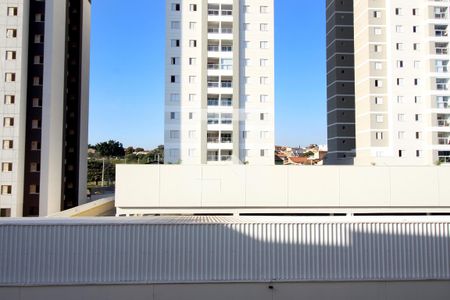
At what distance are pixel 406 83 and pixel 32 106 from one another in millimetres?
35873

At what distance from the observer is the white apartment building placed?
126 feet

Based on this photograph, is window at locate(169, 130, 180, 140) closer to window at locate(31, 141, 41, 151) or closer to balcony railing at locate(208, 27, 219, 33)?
balcony railing at locate(208, 27, 219, 33)

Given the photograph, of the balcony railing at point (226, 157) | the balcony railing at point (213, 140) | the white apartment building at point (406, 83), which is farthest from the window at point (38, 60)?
the white apartment building at point (406, 83)

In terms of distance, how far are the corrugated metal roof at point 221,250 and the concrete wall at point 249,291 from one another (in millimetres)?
196

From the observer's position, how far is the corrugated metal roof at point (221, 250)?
10.9 meters

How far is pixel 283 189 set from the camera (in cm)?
2923

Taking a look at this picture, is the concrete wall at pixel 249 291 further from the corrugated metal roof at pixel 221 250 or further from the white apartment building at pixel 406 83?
the white apartment building at pixel 406 83

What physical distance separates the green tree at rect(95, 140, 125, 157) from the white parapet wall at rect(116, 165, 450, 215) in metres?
58.1

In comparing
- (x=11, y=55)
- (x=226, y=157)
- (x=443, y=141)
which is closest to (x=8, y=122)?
(x=11, y=55)

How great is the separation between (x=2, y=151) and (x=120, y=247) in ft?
75.2

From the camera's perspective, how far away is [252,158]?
3581cm

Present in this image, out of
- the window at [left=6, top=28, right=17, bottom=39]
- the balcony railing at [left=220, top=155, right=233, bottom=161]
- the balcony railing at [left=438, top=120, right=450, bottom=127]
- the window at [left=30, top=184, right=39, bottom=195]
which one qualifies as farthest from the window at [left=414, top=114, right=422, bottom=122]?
the window at [left=6, top=28, right=17, bottom=39]

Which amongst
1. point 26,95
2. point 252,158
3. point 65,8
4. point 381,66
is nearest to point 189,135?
point 252,158

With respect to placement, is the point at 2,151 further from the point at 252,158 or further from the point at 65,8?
the point at 252,158
